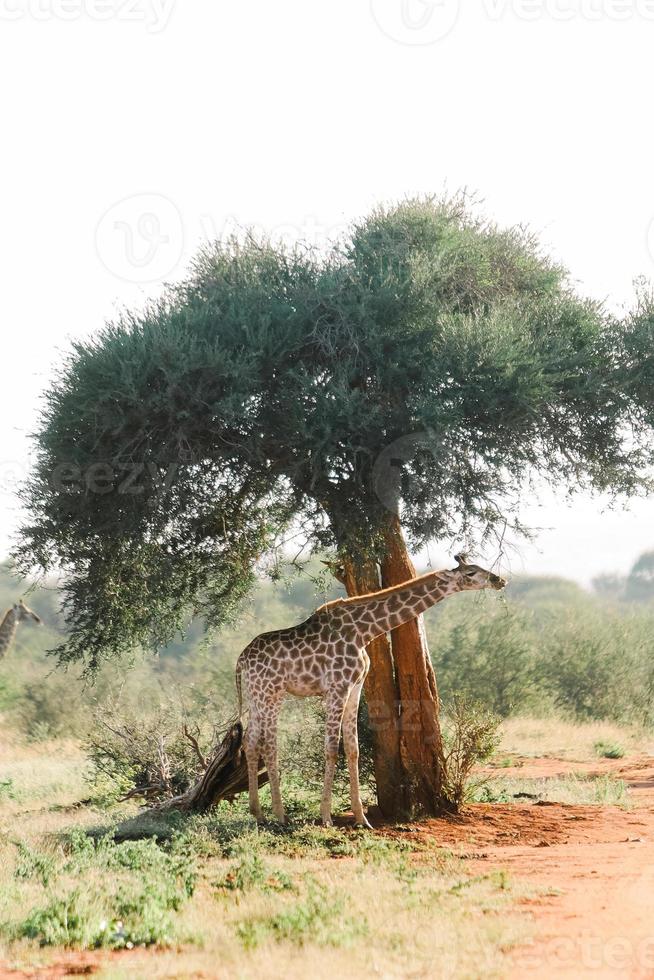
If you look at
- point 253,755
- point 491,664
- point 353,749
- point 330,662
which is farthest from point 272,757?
point 491,664

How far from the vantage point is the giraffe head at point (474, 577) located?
1302 centimetres

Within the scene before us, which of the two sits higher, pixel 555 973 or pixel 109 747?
pixel 109 747

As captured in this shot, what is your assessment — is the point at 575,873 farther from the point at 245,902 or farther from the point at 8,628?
the point at 8,628

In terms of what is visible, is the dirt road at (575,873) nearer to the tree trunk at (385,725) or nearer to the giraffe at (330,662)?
the tree trunk at (385,725)

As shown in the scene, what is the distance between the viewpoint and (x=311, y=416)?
12.9 m

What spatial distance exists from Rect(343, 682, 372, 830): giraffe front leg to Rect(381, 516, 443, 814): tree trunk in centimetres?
105

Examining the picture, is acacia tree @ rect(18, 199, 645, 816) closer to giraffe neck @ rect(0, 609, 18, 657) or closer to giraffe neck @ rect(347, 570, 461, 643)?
giraffe neck @ rect(347, 570, 461, 643)

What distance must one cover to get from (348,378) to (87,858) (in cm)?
606

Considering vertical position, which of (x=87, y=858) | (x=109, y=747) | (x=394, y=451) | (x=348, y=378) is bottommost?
(x=87, y=858)

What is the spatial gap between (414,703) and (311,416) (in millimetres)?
3816

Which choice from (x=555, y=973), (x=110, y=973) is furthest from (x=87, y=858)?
(x=555, y=973)

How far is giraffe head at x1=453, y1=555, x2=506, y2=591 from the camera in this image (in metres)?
13.0

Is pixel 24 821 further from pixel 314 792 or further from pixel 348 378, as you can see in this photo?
pixel 348 378

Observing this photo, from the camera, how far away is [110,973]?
7016 mm
